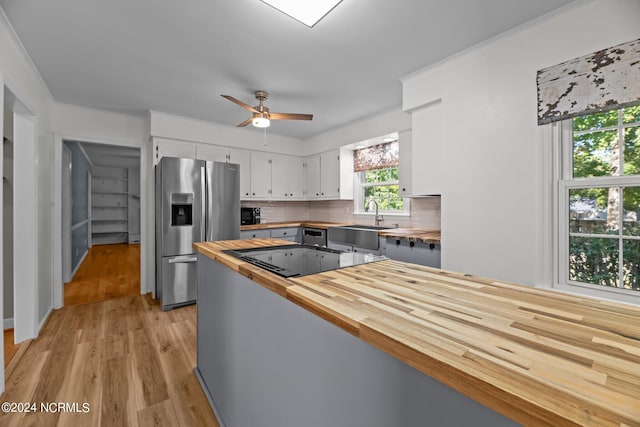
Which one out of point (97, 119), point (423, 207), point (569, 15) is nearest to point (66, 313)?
point (97, 119)

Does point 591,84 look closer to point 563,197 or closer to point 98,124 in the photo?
point 563,197

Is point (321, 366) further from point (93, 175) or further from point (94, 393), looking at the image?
point (93, 175)

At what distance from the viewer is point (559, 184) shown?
1.88 meters

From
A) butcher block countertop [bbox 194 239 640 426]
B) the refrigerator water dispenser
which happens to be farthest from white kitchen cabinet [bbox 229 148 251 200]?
butcher block countertop [bbox 194 239 640 426]

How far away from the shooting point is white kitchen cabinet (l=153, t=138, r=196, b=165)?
12.0ft

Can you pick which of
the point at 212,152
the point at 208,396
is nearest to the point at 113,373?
the point at 208,396

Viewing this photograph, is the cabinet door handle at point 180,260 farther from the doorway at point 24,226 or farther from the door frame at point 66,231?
the door frame at point 66,231

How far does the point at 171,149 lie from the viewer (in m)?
3.74

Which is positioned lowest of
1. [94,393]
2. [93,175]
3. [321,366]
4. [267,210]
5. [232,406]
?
[94,393]

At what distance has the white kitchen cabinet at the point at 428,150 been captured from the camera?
2562mm

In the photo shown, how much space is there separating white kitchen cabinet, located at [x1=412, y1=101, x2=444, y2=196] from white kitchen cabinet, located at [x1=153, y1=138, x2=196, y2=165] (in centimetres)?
291

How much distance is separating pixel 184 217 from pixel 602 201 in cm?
377

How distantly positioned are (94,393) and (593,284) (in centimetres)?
325

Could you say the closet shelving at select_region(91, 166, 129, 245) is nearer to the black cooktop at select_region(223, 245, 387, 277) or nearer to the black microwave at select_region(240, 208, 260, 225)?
the black microwave at select_region(240, 208, 260, 225)
